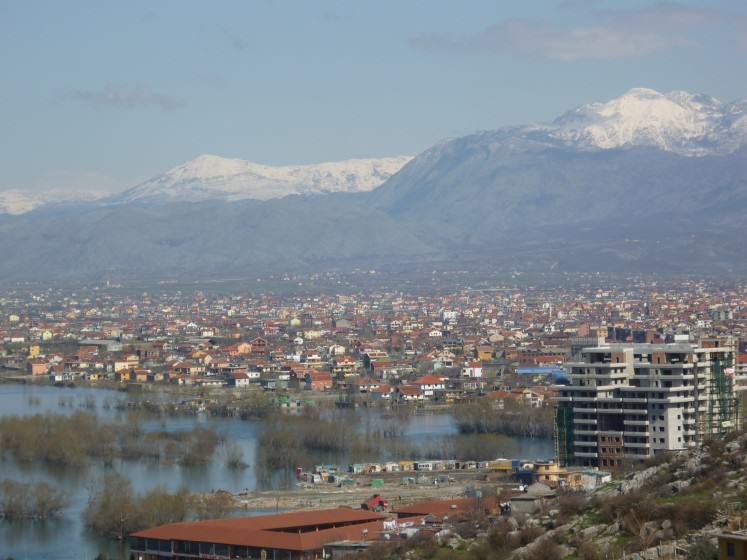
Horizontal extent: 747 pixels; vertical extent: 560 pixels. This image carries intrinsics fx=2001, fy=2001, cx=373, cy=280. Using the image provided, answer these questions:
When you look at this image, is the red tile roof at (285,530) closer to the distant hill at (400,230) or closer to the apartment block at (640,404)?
the apartment block at (640,404)

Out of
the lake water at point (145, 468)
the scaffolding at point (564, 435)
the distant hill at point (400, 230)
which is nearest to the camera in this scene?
the lake water at point (145, 468)

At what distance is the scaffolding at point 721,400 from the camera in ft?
86.7

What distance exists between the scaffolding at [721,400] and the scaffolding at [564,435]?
1850 millimetres

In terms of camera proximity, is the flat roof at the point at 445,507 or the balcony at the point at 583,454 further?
the balcony at the point at 583,454

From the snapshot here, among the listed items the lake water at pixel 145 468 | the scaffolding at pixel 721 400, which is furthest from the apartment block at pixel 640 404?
the lake water at pixel 145 468

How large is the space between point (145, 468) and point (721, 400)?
32.4ft

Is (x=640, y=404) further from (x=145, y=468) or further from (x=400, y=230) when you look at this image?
(x=400, y=230)

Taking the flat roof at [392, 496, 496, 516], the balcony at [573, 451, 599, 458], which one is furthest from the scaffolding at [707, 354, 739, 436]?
the flat roof at [392, 496, 496, 516]

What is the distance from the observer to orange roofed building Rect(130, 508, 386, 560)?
19047 mm

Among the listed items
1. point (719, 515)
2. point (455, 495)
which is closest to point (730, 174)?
point (455, 495)

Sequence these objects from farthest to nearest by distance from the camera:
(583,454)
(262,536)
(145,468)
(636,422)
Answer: (145,468) → (583,454) → (636,422) → (262,536)

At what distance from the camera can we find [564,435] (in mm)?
26953

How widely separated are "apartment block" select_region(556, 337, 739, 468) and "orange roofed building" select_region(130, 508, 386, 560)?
5.73 meters

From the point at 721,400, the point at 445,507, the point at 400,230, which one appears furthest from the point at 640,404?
the point at 400,230
